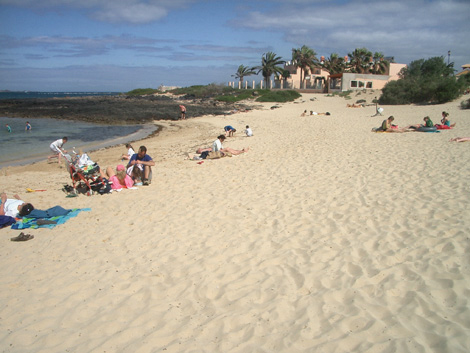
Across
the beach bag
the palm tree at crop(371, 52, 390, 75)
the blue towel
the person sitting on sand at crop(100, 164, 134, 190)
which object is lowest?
the blue towel

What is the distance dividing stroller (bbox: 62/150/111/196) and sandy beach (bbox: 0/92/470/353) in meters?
0.40

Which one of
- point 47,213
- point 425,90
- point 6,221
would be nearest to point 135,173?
point 47,213

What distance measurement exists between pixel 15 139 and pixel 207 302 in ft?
69.9

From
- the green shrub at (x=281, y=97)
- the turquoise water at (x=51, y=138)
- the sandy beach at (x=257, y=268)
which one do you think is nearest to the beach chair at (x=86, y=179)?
the sandy beach at (x=257, y=268)

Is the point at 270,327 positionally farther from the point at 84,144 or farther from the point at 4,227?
the point at 84,144

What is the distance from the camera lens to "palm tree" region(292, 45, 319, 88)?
49.8 m

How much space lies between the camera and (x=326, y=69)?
5094 cm

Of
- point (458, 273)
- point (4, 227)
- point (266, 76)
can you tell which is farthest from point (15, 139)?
point (266, 76)

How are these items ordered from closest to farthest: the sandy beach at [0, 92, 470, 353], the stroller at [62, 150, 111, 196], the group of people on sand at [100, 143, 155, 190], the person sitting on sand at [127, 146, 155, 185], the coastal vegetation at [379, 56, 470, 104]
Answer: the sandy beach at [0, 92, 470, 353] → the stroller at [62, 150, 111, 196] → the group of people on sand at [100, 143, 155, 190] → the person sitting on sand at [127, 146, 155, 185] → the coastal vegetation at [379, 56, 470, 104]

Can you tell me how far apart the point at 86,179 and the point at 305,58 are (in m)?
48.1

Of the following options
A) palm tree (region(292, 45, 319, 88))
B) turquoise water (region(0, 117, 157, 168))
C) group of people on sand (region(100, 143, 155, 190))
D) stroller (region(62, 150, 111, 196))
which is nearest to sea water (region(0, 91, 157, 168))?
turquoise water (region(0, 117, 157, 168))

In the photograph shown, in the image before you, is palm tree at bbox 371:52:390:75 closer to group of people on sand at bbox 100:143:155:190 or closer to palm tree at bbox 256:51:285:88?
palm tree at bbox 256:51:285:88

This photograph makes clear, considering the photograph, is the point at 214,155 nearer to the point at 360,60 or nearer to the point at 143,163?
the point at 143,163

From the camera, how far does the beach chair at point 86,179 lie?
8.00 meters
